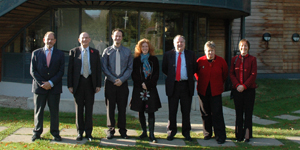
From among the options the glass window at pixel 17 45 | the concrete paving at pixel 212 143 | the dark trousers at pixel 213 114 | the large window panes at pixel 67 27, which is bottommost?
the concrete paving at pixel 212 143

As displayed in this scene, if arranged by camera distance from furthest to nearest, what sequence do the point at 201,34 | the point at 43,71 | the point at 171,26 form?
1. the point at 201,34
2. the point at 171,26
3. the point at 43,71

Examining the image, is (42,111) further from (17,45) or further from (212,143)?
(17,45)

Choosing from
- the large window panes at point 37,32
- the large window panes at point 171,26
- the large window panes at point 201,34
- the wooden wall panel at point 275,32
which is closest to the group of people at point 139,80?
the large window panes at point 171,26

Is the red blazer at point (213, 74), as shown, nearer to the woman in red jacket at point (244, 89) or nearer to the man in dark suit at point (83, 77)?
the woman in red jacket at point (244, 89)

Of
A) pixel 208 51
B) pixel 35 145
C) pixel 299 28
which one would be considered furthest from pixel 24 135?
pixel 299 28

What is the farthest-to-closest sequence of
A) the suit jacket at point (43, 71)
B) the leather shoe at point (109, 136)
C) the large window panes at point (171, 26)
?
the large window panes at point (171, 26), the leather shoe at point (109, 136), the suit jacket at point (43, 71)

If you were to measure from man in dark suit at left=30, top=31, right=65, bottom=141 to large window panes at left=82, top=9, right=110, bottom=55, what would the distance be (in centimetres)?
445

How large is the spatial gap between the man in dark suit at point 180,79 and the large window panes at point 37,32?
231 inches

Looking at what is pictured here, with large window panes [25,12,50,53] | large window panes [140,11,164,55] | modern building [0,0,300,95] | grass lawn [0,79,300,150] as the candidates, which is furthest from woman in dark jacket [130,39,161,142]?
large window panes [25,12,50,53]

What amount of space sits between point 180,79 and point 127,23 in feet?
15.9

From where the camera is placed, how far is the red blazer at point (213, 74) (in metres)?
5.87

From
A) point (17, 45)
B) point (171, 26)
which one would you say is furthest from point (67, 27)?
point (171, 26)

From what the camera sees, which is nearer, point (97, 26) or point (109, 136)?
point (109, 136)

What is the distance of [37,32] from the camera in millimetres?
10633
